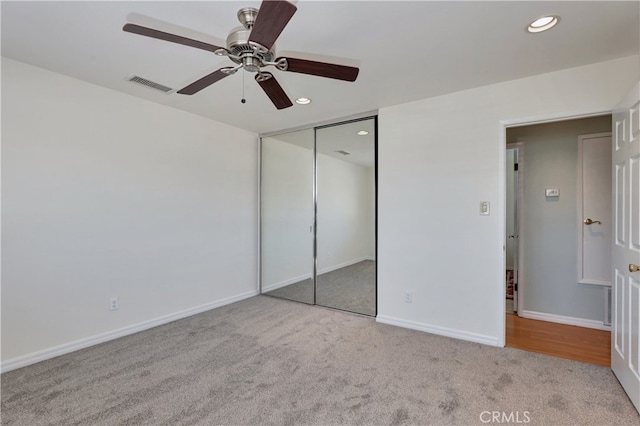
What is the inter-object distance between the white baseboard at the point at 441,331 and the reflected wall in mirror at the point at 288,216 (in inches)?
45.4

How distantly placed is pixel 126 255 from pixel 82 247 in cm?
38

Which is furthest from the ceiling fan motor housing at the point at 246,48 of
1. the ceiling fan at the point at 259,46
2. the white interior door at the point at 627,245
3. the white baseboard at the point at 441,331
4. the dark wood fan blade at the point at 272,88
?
the white baseboard at the point at 441,331

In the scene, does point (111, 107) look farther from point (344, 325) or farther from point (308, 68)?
point (344, 325)

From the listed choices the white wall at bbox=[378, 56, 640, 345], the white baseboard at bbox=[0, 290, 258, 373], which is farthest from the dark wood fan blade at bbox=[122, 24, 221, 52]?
the white baseboard at bbox=[0, 290, 258, 373]

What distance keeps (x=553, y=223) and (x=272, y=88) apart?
3330 millimetres

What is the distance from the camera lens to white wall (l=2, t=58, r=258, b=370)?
7.97 ft

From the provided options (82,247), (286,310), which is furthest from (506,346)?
(82,247)

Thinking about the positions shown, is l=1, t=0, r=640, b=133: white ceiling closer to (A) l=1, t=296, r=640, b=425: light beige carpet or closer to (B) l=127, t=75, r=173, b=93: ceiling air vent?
(B) l=127, t=75, r=173, b=93: ceiling air vent

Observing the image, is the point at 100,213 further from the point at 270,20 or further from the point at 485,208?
the point at 485,208

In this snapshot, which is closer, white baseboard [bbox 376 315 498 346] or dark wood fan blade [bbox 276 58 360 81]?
dark wood fan blade [bbox 276 58 360 81]

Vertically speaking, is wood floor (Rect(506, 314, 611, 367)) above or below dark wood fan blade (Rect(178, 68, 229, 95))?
below

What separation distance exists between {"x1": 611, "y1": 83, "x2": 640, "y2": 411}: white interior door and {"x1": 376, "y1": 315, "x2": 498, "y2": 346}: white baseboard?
2.79ft

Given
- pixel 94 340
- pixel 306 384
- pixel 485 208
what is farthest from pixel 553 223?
pixel 94 340

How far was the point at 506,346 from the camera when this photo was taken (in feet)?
9.19
